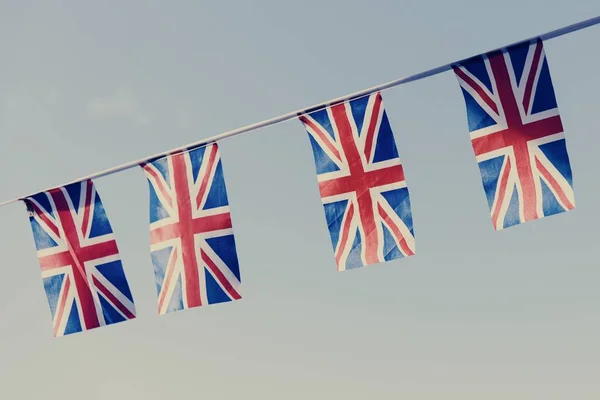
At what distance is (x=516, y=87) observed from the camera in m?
10.7

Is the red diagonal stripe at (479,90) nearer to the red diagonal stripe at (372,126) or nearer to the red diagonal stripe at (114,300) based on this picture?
the red diagonal stripe at (372,126)

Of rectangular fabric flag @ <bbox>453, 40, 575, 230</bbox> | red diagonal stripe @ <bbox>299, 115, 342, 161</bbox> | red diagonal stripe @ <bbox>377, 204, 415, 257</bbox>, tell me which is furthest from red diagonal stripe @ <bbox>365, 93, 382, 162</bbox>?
rectangular fabric flag @ <bbox>453, 40, 575, 230</bbox>

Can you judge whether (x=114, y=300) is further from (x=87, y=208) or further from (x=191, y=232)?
(x=191, y=232)

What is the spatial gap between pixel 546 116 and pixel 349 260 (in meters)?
3.69

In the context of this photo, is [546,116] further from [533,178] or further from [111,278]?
[111,278]

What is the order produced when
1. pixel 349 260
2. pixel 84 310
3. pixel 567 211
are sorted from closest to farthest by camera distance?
pixel 567 211 < pixel 349 260 < pixel 84 310

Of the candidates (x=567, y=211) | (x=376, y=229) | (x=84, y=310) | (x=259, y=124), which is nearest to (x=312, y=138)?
(x=259, y=124)

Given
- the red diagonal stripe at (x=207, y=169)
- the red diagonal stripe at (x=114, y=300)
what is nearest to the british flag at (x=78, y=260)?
the red diagonal stripe at (x=114, y=300)

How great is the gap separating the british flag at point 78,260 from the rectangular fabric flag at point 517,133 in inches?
267

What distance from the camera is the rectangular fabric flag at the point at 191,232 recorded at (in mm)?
12039

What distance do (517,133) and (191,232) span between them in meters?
5.66

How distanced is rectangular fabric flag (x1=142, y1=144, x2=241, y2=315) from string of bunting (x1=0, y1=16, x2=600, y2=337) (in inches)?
0.7

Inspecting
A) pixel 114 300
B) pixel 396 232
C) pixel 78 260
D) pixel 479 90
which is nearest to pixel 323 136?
pixel 396 232

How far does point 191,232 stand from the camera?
12312 mm
